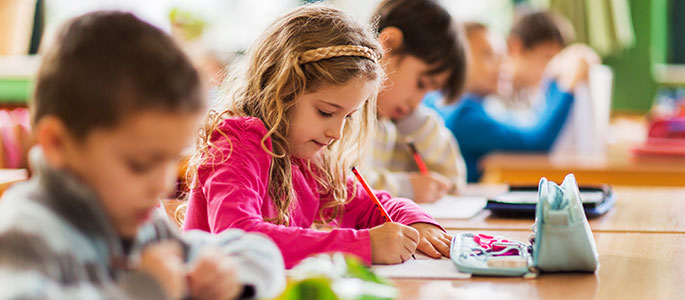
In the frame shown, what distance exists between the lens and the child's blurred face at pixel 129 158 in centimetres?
63

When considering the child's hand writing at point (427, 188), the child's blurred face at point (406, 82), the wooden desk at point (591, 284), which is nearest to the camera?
the wooden desk at point (591, 284)

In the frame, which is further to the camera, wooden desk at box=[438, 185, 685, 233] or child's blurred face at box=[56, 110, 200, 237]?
wooden desk at box=[438, 185, 685, 233]

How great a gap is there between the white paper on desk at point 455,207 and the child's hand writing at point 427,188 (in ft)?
0.05

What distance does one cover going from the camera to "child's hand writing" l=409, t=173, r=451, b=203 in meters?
1.69

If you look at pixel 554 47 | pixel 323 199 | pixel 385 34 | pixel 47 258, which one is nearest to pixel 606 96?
pixel 554 47

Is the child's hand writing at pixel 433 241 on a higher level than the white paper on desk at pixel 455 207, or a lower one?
higher

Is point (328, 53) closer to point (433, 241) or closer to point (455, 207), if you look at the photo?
point (433, 241)

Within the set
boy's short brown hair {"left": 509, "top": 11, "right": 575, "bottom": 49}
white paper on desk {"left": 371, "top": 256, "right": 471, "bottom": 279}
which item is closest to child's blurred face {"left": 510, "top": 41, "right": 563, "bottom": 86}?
boy's short brown hair {"left": 509, "top": 11, "right": 575, "bottom": 49}

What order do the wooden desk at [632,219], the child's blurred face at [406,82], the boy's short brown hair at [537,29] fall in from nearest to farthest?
the wooden desk at [632,219] → the child's blurred face at [406,82] → the boy's short brown hair at [537,29]

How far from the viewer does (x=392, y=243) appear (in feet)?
3.40

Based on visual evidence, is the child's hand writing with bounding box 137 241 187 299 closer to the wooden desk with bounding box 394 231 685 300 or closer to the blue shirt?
the wooden desk with bounding box 394 231 685 300

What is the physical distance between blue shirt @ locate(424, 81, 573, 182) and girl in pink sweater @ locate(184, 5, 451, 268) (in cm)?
175

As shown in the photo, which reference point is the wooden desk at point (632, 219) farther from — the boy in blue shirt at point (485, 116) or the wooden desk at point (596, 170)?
the boy in blue shirt at point (485, 116)

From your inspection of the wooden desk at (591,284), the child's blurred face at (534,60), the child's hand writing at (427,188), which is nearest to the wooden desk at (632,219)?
the child's hand writing at (427,188)
